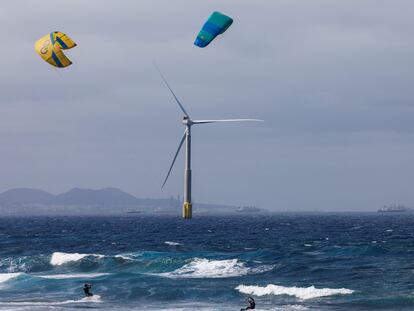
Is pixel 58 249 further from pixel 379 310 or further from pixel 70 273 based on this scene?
pixel 379 310

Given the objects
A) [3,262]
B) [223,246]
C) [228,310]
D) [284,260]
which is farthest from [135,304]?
[223,246]

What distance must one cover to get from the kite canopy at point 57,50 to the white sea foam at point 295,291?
21269 millimetres

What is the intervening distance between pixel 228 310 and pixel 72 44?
24.6m

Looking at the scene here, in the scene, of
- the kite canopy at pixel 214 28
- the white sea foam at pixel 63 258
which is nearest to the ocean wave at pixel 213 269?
the white sea foam at pixel 63 258

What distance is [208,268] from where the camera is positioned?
235 ft

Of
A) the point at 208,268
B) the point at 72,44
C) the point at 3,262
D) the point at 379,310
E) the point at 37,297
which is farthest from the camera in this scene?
the point at 3,262

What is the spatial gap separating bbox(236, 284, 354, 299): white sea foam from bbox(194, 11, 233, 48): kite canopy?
55.4 ft

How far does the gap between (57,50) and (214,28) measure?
1218 centimetres

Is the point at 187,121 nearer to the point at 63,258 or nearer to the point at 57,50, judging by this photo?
the point at 63,258

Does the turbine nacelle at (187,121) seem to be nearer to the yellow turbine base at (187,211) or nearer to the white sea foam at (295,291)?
the yellow turbine base at (187,211)

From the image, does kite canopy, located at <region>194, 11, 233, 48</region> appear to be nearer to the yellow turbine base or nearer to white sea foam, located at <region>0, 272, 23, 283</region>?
the yellow turbine base

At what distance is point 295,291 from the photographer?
5503 centimetres

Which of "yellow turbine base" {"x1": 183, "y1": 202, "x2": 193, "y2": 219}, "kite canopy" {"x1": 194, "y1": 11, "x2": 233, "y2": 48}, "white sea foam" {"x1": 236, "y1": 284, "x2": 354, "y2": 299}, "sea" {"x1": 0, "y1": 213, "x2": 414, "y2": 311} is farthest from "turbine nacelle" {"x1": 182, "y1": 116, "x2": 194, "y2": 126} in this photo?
"white sea foam" {"x1": 236, "y1": 284, "x2": 354, "y2": 299}

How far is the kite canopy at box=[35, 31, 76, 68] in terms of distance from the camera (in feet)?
209
